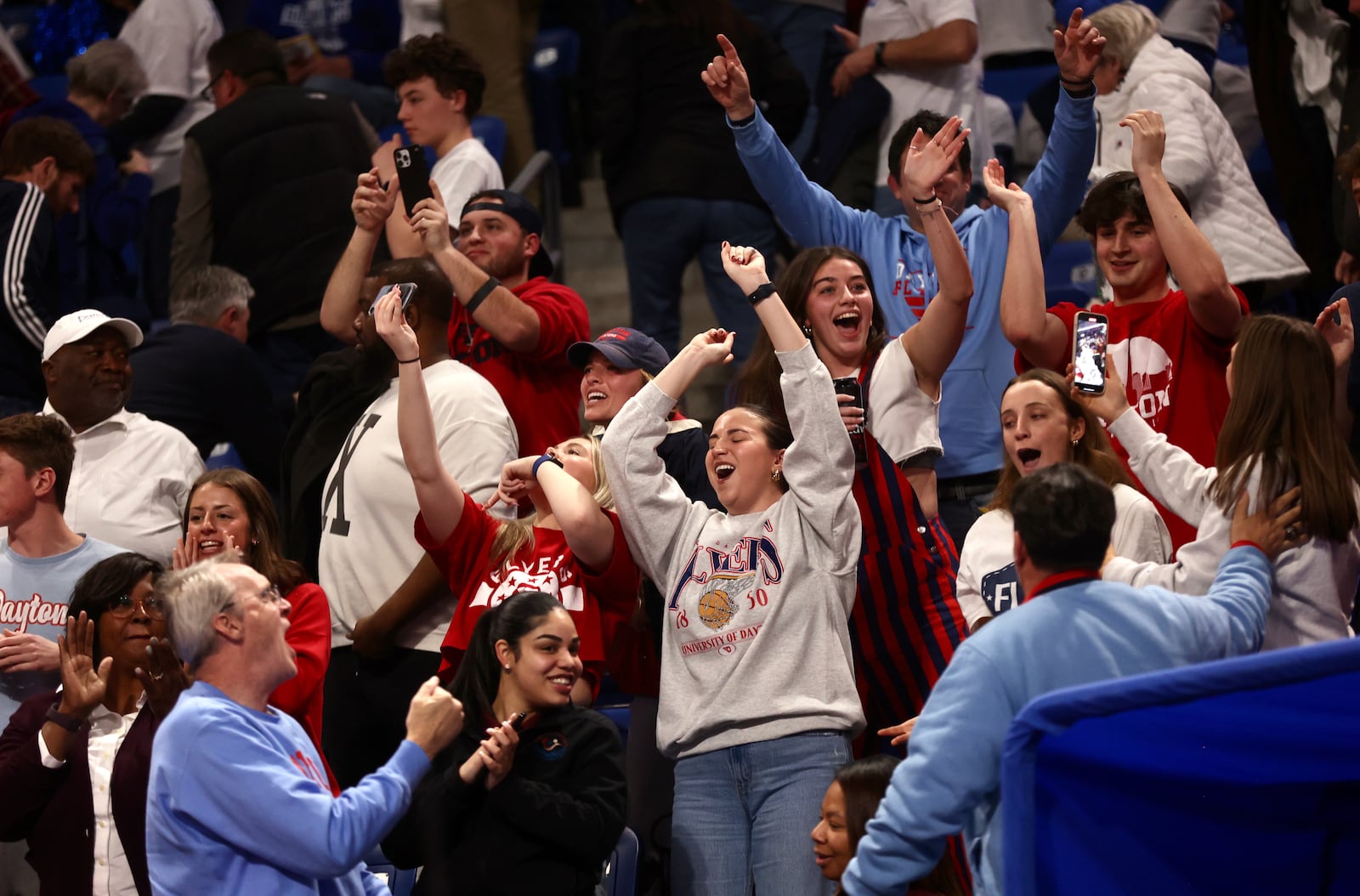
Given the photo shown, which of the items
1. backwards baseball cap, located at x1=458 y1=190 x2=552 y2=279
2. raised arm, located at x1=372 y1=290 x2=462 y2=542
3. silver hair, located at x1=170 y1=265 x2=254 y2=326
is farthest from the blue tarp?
silver hair, located at x1=170 y1=265 x2=254 y2=326

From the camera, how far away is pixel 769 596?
14.0 ft

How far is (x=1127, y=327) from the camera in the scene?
4.99 m

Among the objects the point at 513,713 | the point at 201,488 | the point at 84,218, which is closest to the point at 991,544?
the point at 513,713

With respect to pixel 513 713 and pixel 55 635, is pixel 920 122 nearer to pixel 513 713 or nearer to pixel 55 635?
pixel 513 713

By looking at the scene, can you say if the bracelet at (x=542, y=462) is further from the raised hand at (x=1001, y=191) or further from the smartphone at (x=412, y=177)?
the raised hand at (x=1001, y=191)

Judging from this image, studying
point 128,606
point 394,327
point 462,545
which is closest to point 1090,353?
point 462,545

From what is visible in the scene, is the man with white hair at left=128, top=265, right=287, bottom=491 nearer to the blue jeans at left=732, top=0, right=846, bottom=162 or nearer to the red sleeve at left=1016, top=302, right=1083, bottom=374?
the red sleeve at left=1016, top=302, right=1083, bottom=374

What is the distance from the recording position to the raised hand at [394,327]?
4.72 meters

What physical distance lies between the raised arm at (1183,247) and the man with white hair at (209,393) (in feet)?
10.3

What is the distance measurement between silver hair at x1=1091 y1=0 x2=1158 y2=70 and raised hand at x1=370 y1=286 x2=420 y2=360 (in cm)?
318

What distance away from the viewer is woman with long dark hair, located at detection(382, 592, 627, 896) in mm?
3924

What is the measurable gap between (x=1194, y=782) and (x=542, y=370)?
3.08 m

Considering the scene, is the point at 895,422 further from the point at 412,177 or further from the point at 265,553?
the point at 412,177

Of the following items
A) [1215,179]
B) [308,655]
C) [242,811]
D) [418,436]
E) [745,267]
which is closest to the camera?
[242,811]
